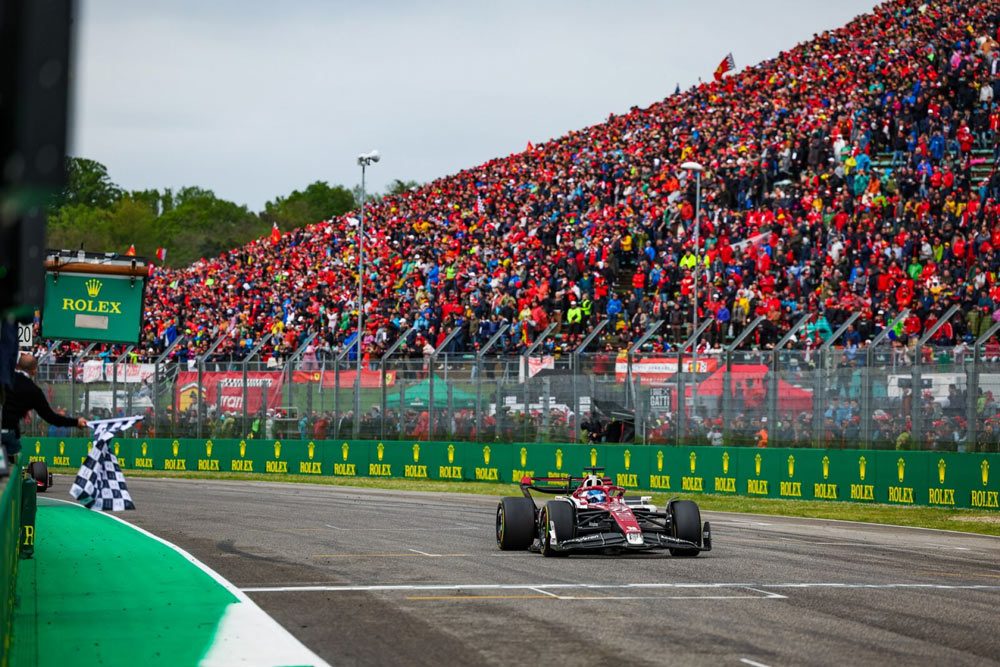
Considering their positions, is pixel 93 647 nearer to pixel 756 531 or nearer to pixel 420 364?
pixel 756 531

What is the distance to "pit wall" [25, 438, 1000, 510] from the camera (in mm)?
23828

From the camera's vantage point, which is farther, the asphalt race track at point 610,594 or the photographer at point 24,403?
the photographer at point 24,403

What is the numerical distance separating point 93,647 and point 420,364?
25.5 m

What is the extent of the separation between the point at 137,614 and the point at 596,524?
599cm

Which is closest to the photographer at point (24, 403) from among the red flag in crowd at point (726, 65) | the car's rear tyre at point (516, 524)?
the car's rear tyre at point (516, 524)

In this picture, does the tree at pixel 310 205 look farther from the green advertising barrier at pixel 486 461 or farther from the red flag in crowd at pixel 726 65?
the green advertising barrier at pixel 486 461

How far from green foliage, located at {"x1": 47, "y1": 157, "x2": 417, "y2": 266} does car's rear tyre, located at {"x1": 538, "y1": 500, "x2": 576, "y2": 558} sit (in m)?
87.3

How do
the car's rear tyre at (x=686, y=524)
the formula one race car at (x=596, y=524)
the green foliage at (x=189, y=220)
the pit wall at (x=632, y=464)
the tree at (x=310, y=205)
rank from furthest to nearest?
the tree at (x=310, y=205) → the green foliage at (x=189, y=220) → the pit wall at (x=632, y=464) → the car's rear tyre at (x=686, y=524) → the formula one race car at (x=596, y=524)

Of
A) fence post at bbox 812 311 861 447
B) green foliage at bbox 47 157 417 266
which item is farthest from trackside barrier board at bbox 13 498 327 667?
green foliage at bbox 47 157 417 266

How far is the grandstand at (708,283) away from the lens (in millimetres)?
27031

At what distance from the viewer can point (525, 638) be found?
Result: 29.1 feet

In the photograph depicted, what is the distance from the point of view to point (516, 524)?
15.3 m

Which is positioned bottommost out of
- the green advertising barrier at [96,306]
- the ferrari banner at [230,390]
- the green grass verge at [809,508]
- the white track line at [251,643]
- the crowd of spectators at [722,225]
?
the green grass verge at [809,508]

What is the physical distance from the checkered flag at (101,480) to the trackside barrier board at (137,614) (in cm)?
63
